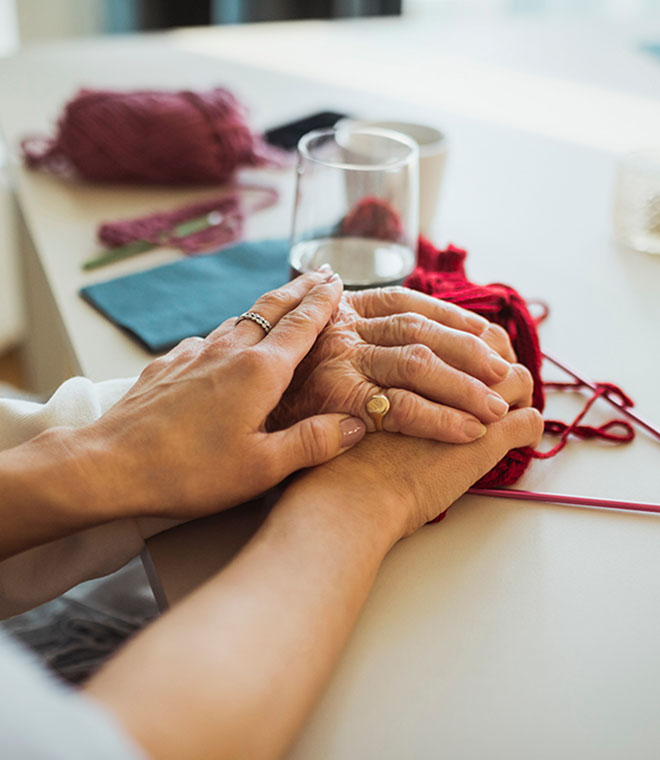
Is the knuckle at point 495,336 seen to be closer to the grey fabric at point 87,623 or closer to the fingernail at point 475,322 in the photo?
Result: the fingernail at point 475,322

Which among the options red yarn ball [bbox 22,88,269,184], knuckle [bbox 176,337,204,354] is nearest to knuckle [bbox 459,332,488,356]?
knuckle [bbox 176,337,204,354]

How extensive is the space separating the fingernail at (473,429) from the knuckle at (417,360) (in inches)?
1.9

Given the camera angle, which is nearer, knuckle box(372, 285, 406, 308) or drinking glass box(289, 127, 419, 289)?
knuckle box(372, 285, 406, 308)

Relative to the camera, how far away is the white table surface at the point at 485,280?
0.49 metres

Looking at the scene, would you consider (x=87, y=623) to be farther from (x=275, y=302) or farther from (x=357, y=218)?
(x=357, y=218)

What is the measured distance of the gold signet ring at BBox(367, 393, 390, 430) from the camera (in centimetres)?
62

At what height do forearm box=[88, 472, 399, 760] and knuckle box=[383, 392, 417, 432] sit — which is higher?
knuckle box=[383, 392, 417, 432]

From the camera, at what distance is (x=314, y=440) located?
1.97ft

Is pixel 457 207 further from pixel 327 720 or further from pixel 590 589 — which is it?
pixel 327 720

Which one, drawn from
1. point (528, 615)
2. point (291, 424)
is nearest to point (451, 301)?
point (291, 424)

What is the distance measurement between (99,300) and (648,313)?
0.58 m

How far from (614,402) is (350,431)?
28cm

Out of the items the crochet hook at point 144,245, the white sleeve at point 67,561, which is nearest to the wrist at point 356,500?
the white sleeve at point 67,561

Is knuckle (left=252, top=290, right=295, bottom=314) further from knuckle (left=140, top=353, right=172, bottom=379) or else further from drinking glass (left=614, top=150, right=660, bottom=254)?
drinking glass (left=614, top=150, right=660, bottom=254)
